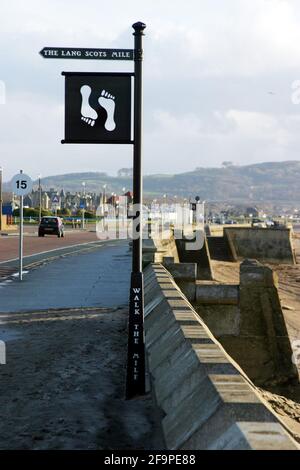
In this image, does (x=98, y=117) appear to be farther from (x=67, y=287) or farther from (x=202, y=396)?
(x=67, y=287)

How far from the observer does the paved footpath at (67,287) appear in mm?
13062

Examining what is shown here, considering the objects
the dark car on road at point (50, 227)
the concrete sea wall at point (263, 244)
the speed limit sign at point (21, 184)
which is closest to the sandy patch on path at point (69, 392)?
the speed limit sign at point (21, 184)

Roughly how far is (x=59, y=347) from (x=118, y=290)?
6.69m

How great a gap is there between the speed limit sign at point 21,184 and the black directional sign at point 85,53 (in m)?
10.8

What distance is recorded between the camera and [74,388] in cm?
666

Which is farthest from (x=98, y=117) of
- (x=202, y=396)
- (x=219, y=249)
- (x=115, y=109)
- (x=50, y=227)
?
(x=219, y=249)

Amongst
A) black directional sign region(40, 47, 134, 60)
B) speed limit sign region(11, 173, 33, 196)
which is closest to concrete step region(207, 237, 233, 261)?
speed limit sign region(11, 173, 33, 196)

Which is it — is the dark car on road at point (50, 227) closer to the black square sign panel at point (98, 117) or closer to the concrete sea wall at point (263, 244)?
the concrete sea wall at point (263, 244)

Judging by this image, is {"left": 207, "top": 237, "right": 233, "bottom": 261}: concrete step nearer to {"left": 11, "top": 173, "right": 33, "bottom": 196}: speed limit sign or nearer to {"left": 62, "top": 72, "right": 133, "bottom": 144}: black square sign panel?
{"left": 11, "top": 173, "right": 33, "bottom": 196}: speed limit sign

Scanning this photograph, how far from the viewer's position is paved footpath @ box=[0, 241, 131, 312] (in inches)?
514

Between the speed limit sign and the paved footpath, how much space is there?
2.24 meters

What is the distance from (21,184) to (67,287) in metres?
3.07
